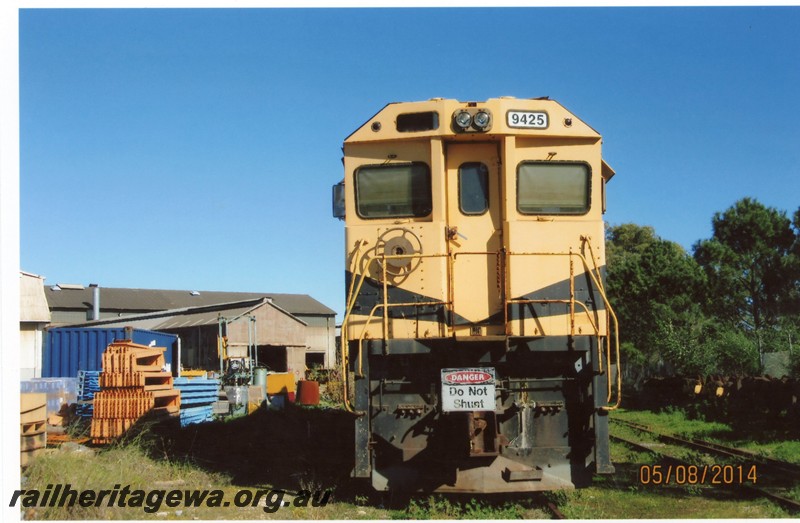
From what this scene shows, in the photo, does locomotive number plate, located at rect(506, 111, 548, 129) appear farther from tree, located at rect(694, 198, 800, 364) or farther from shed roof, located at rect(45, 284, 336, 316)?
shed roof, located at rect(45, 284, 336, 316)

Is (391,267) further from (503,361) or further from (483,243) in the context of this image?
(503,361)

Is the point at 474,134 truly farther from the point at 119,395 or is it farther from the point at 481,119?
the point at 119,395

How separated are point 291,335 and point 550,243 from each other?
42308 millimetres

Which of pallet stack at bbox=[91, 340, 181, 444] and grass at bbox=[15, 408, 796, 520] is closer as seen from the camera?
grass at bbox=[15, 408, 796, 520]

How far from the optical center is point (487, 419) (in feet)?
26.8

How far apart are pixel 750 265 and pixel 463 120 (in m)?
27.9

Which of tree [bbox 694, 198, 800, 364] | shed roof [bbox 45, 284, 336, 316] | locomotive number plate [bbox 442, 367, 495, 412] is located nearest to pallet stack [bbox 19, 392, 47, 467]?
locomotive number plate [bbox 442, 367, 495, 412]

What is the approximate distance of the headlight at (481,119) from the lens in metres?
8.73

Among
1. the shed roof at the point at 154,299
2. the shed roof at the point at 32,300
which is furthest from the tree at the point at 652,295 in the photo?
the shed roof at the point at 154,299

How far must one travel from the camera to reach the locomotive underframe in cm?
816

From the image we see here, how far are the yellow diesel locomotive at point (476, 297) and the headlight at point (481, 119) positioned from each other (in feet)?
0.09

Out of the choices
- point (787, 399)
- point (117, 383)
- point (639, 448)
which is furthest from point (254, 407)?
point (787, 399)
